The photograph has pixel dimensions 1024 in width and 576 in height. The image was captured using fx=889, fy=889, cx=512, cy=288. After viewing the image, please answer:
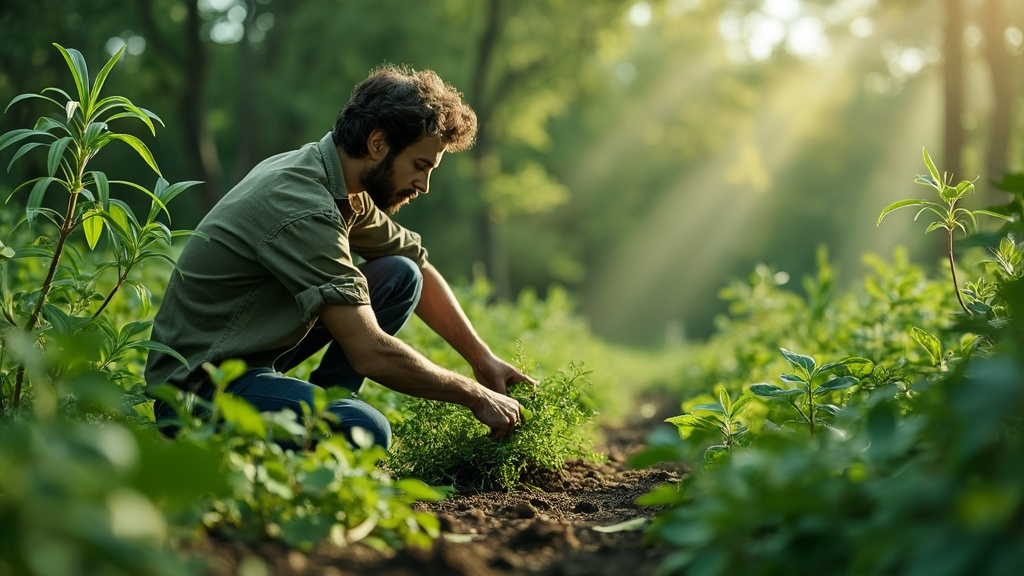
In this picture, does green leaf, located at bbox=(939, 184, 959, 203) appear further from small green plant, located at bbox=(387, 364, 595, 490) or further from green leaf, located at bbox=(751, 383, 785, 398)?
small green plant, located at bbox=(387, 364, 595, 490)

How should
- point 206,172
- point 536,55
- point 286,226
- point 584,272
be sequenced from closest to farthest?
point 286,226
point 206,172
point 536,55
point 584,272

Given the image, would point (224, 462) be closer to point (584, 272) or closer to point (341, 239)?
point (341, 239)

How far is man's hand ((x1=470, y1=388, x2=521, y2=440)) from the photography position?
3137 mm

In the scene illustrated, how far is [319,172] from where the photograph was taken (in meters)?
3.36

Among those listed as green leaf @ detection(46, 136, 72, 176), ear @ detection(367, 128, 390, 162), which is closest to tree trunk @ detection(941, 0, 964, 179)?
ear @ detection(367, 128, 390, 162)

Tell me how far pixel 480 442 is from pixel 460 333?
644 mm

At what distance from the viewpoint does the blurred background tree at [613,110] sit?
13061mm

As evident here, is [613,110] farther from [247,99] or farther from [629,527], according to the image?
[629,527]

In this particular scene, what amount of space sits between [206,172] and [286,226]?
1103cm

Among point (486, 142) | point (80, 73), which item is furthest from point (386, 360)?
point (486, 142)

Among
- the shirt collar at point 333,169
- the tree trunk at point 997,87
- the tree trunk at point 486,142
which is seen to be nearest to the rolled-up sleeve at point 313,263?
the shirt collar at point 333,169

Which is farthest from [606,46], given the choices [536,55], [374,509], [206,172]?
[374,509]

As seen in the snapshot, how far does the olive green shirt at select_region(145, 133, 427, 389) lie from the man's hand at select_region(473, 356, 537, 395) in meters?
0.69

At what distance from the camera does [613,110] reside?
37.7 metres
